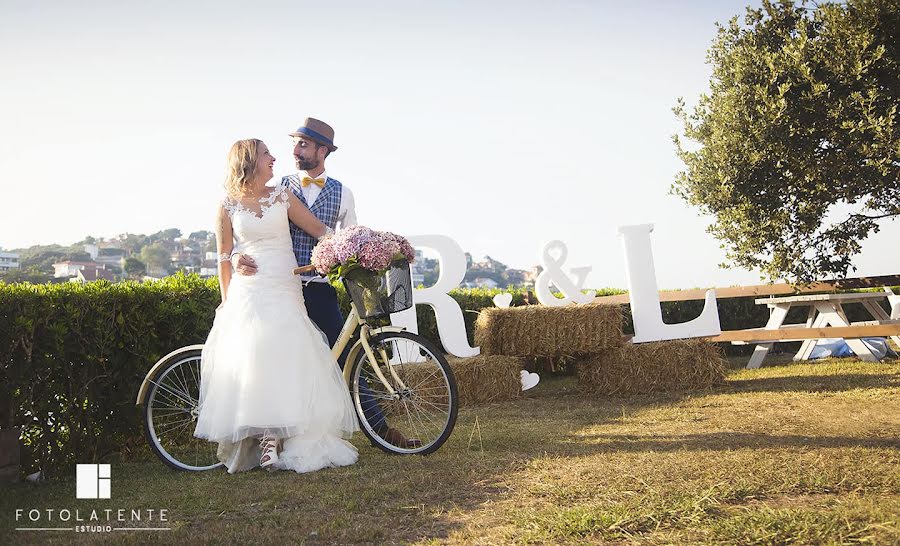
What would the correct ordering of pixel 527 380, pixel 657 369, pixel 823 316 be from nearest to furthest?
1. pixel 657 369
2. pixel 527 380
3. pixel 823 316

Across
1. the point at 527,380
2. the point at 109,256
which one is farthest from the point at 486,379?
the point at 109,256

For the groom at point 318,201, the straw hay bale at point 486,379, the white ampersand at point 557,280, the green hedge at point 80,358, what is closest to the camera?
the green hedge at point 80,358

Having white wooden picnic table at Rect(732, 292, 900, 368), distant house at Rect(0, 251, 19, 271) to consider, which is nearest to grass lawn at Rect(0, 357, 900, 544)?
white wooden picnic table at Rect(732, 292, 900, 368)

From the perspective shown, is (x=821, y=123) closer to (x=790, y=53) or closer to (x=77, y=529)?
(x=790, y=53)

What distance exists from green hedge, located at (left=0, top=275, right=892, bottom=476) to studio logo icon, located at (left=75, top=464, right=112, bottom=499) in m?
0.44

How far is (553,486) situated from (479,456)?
993mm

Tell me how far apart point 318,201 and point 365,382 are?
1296mm

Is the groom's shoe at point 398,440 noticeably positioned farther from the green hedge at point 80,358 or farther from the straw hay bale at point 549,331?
the straw hay bale at point 549,331

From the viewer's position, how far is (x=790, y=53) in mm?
9047

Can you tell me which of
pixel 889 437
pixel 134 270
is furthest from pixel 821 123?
pixel 134 270

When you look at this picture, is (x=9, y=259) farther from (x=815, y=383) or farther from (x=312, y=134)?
(x=312, y=134)

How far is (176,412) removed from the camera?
17.5ft

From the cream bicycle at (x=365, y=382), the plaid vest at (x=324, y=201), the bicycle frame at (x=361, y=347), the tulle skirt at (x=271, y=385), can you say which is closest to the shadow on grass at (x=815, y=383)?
the cream bicycle at (x=365, y=382)

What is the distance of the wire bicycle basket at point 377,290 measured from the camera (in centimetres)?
473
